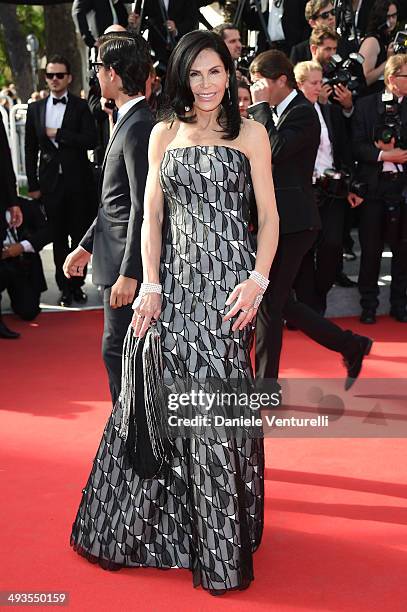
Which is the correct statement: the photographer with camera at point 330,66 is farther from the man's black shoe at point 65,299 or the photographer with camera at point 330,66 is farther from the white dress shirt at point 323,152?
the man's black shoe at point 65,299

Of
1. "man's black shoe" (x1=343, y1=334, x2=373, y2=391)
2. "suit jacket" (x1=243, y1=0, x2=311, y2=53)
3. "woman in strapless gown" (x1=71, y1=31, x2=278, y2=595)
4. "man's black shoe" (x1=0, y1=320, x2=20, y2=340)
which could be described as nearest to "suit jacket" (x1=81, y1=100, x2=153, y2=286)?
"woman in strapless gown" (x1=71, y1=31, x2=278, y2=595)

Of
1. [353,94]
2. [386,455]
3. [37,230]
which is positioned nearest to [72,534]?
[386,455]

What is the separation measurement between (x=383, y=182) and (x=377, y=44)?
1.48 m

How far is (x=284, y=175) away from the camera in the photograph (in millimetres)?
4949

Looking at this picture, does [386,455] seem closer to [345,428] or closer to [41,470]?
[345,428]

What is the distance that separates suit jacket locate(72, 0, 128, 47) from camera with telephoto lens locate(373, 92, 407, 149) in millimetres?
2470

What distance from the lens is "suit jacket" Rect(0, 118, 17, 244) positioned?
700 cm

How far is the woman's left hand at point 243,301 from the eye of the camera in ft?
10.7

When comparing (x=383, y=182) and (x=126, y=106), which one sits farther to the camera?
(x=383, y=182)

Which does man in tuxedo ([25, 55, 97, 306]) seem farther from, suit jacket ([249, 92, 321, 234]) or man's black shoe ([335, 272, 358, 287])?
suit jacket ([249, 92, 321, 234])

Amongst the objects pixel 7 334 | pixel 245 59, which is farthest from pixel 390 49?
pixel 7 334

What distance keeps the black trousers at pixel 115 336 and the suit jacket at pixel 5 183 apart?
10.6 ft

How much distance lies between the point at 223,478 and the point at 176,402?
295mm

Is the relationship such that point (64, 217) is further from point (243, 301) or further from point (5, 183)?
point (243, 301)
